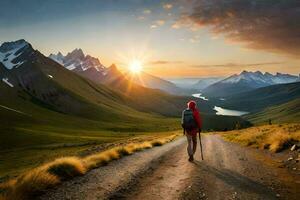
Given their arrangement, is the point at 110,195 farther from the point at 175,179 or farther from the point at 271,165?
the point at 271,165

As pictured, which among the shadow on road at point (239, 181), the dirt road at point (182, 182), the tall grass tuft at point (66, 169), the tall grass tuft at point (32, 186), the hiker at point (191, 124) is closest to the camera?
the tall grass tuft at point (32, 186)

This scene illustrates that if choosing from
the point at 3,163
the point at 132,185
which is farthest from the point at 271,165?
the point at 3,163

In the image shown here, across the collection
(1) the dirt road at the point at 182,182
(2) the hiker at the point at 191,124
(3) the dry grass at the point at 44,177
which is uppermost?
(2) the hiker at the point at 191,124

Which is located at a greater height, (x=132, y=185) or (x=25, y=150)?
(x=132, y=185)

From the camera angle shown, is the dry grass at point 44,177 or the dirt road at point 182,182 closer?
the dry grass at point 44,177

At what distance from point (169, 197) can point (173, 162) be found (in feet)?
27.9

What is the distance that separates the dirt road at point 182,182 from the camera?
11992mm

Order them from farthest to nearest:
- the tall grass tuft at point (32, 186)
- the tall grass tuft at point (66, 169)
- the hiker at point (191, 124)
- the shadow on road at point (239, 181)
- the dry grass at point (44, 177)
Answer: the hiker at point (191, 124)
the tall grass tuft at point (66, 169)
the shadow on road at point (239, 181)
the dry grass at point (44, 177)
the tall grass tuft at point (32, 186)

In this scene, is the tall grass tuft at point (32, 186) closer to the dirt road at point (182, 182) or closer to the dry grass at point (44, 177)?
the dry grass at point (44, 177)

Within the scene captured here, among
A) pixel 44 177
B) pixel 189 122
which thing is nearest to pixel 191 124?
pixel 189 122

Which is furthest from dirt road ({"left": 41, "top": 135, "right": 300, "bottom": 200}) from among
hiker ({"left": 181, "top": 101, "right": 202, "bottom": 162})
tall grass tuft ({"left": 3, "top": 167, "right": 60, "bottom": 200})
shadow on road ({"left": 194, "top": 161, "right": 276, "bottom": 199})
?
hiker ({"left": 181, "top": 101, "right": 202, "bottom": 162})

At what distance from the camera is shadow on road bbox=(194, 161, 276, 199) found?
Answer: 41.9ft

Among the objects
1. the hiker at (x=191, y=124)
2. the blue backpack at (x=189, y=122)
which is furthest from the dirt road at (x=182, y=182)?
the blue backpack at (x=189, y=122)

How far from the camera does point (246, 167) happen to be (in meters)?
18.4
